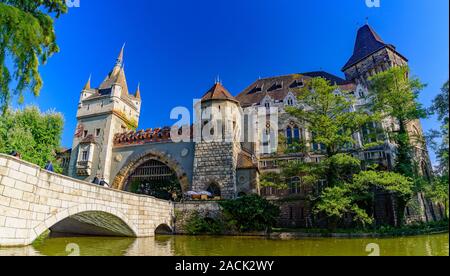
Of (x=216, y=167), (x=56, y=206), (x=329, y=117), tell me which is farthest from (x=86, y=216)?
(x=329, y=117)

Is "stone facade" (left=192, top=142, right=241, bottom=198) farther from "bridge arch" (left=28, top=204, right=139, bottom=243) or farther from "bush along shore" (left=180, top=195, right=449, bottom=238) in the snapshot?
"bridge arch" (left=28, top=204, right=139, bottom=243)

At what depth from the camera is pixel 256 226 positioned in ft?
50.9

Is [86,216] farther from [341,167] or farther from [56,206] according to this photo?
[341,167]

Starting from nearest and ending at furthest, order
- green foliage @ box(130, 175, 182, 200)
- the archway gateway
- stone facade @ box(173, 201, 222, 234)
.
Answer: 1. stone facade @ box(173, 201, 222, 234)
2. the archway gateway
3. green foliage @ box(130, 175, 182, 200)

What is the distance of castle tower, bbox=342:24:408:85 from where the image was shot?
25.1 metres

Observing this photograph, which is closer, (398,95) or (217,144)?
(398,95)

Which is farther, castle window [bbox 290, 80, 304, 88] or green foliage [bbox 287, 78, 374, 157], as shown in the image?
castle window [bbox 290, 80, 304, 88]

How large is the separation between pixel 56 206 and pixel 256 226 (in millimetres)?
10559

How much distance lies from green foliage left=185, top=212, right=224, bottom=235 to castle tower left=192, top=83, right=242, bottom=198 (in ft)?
10.6

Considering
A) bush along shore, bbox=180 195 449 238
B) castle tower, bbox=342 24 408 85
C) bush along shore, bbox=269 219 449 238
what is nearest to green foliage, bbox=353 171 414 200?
bush along shore, bbox=269 219 449 238

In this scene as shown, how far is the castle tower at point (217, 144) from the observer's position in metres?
20.7

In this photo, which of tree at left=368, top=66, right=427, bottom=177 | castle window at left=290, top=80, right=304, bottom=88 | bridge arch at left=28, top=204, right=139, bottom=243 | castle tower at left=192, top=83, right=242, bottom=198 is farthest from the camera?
castle window at left=290, top=80, right=304, bottom=88

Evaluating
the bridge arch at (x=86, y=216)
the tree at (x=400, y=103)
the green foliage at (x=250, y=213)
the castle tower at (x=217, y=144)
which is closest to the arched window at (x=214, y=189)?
the castle tower at (x=217, y=144)

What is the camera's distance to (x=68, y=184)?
9.34 metres
